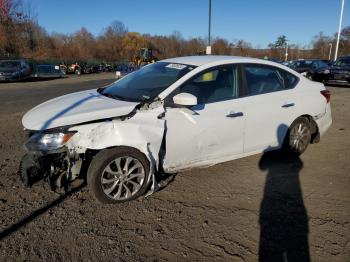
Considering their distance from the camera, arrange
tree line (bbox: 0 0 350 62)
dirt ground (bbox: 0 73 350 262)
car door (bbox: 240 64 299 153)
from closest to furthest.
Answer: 1. dirt ground (bbox: 0 73 350 262)
2. car door (bbox: 240 64 299 153)
3. tree line (bbox: 0 0 350 62)

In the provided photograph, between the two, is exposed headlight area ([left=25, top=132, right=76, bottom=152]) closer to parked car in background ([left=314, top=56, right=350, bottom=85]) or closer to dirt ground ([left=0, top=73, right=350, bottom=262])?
dirt ground ([left=0, top=73, right=350, bottom=262])

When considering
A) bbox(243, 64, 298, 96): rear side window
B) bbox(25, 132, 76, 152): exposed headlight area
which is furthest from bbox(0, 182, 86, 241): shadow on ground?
bbox(243, 64, 298, 96): rear side window

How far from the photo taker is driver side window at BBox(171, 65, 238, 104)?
430cm

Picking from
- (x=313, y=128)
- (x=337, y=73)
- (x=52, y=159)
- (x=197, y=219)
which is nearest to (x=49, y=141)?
(x=52, y=159)

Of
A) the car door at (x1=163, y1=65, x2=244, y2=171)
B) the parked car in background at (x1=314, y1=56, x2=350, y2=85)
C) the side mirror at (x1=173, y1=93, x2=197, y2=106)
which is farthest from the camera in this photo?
the parked car in background at (x1=314, y1=56, x2=350, y2=85)

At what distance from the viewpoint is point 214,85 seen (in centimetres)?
448

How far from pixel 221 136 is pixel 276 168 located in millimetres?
1283

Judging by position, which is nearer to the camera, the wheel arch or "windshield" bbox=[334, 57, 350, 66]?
the wheel arch

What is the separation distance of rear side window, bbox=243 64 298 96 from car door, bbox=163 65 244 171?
22 cm

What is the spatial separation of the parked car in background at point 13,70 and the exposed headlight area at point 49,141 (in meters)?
20.6

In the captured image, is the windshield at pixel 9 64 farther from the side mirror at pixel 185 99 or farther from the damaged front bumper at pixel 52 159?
the side mirror at pixel 185 99

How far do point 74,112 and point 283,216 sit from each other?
8.51ft

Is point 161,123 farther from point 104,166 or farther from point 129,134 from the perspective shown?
point 104,166

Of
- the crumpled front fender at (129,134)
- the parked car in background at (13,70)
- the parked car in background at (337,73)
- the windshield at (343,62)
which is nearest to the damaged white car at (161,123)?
the crumpled front fender at (129,134)
